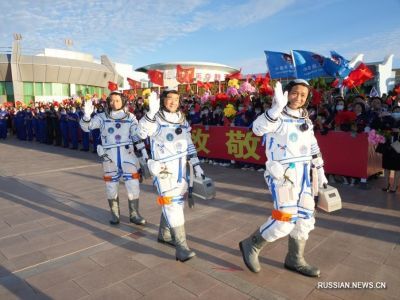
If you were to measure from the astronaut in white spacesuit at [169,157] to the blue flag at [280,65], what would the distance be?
7.10 m

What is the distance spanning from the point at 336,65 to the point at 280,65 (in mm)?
1676

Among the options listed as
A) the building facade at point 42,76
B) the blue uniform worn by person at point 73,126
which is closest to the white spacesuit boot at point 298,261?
the blue uniform worn by person at point 73,126

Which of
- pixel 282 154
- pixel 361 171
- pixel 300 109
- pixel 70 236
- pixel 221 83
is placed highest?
pixel 221 83

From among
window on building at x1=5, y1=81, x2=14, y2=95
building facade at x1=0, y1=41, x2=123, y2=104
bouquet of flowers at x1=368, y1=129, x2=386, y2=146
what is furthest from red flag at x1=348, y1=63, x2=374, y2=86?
window on building at x1=5, y1=81, x2=14, y2=95

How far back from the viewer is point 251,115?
30.4 ft

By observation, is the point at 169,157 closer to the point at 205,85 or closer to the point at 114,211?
the point at 114,211

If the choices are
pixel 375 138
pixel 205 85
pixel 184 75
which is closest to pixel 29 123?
pixel 184 75

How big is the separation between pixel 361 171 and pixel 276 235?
15.6 ft

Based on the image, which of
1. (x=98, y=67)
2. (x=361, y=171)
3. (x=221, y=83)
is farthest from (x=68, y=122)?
(x=98, y=67)

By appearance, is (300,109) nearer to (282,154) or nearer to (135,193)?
(282,154)

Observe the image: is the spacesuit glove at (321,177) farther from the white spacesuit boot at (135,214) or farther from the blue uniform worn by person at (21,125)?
the blue uniform worn by person at (21,125)

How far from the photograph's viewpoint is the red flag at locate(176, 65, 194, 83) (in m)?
15.0

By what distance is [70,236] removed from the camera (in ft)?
15.2

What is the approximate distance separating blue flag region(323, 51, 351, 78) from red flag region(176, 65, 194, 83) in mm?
7221
